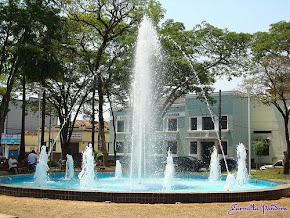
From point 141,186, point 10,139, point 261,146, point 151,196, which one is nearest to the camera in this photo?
point 151,196

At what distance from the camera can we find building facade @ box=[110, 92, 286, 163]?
39750mm

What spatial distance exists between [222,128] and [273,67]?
59.2 ft

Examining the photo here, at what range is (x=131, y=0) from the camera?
26.6 meters

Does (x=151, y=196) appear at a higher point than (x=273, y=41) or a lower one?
lower

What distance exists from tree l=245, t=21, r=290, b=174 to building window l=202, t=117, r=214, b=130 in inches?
641

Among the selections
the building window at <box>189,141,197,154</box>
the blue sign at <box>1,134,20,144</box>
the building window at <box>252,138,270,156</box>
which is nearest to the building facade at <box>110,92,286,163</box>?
the building window at <box>189,141,197,154</box>

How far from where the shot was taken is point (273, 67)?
22922mm

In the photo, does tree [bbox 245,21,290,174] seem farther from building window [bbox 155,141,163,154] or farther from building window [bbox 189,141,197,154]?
building window [bbox 155,141,163,154]

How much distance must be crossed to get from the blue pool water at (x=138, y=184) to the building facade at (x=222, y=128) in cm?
2170

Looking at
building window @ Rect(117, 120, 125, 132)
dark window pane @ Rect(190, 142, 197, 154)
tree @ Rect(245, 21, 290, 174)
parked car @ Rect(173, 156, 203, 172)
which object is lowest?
parked car @ Rect(173, 156, 203, 172)

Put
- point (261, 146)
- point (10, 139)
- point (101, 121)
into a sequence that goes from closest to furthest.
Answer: point (101, 121)
point (261, 146)
point (10, 139)

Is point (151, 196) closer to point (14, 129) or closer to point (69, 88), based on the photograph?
point (69, 88)

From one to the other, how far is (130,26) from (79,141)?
29257 millimetres

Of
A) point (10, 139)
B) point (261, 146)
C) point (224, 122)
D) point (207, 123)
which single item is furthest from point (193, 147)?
point (10, 139)
